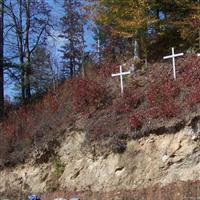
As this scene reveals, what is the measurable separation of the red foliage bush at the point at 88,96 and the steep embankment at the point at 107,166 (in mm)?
1319

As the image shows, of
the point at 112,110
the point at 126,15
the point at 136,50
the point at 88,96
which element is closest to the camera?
the point at 112,110

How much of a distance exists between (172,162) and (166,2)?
10103 mm

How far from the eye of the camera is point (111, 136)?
2080 cm

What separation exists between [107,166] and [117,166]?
0.46 meters

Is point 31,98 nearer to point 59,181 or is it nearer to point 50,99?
point 50,99

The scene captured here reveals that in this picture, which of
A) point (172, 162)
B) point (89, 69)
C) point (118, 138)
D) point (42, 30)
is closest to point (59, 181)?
point (118, 138)

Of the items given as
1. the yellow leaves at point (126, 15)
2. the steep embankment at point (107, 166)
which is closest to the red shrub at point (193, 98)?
the steep embankment at point (107, 166)

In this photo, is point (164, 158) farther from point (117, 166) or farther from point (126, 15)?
point (126, 15)

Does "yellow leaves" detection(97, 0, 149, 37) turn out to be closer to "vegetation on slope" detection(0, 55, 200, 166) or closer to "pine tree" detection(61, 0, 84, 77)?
"vegetation on slope" detection(0, 55, 200, 166)

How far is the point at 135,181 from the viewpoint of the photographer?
1950 centimetres

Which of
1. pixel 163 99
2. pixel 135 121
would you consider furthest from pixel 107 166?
Result: pixel 163 99

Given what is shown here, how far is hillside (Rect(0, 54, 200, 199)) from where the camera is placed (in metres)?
19.0

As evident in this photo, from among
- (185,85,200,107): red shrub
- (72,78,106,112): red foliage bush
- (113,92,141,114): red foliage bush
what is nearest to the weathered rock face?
(185,85,200,107): red shrub

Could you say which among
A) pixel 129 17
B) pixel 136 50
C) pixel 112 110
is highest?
pixel 129 17
